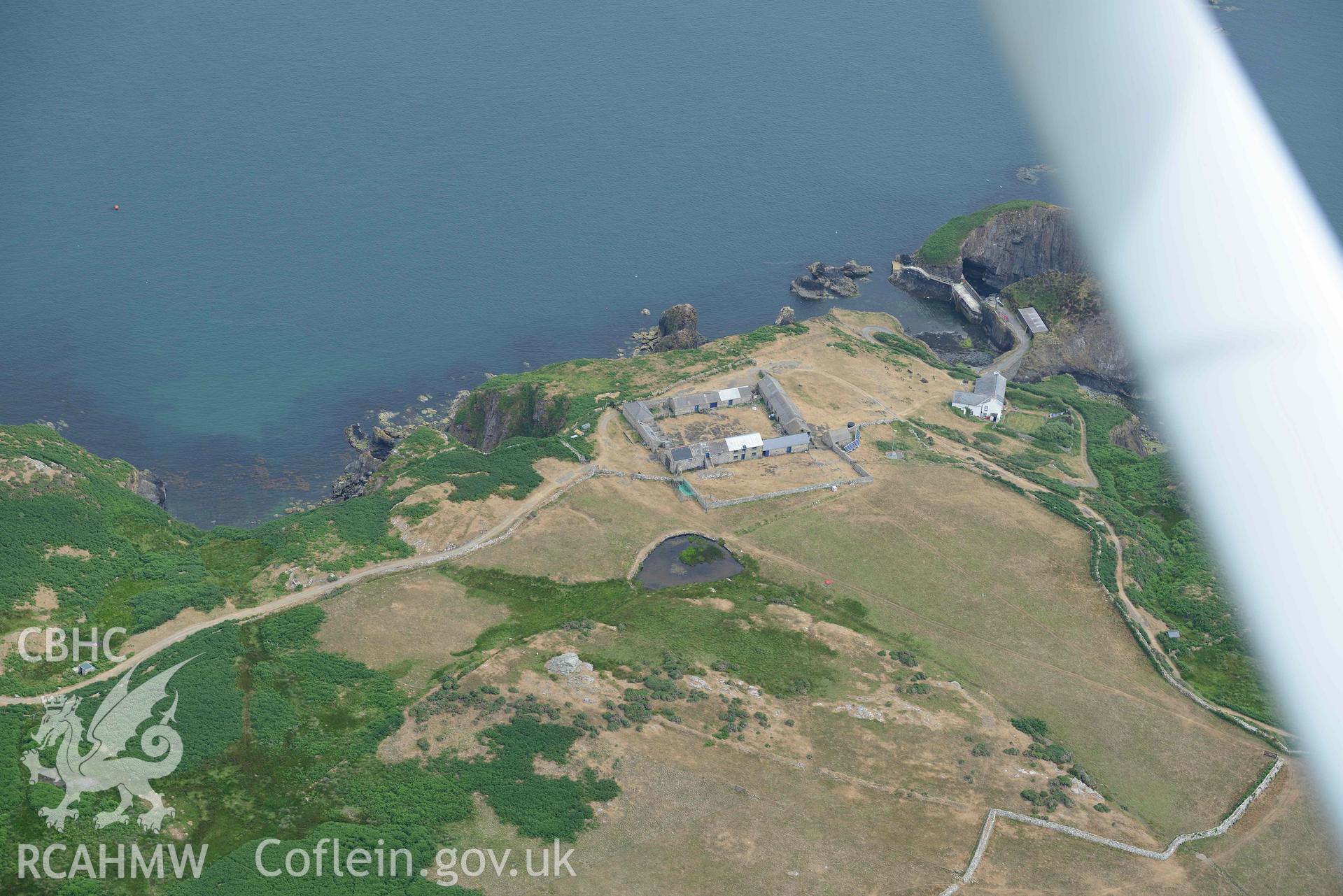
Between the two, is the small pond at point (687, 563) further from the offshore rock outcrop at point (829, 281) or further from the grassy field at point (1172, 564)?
the offshore rock outcrop at point (829, 281)

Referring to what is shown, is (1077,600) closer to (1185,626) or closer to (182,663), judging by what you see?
(1185,626)

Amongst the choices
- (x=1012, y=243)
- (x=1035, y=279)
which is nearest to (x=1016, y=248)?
(x=1012, y=243)

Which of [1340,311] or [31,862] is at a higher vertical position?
[1340,311]

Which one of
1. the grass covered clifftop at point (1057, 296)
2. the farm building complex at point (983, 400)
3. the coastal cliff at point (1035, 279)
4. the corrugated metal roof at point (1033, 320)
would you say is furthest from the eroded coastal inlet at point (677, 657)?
the grass covered clifftop at point (1057, 296)

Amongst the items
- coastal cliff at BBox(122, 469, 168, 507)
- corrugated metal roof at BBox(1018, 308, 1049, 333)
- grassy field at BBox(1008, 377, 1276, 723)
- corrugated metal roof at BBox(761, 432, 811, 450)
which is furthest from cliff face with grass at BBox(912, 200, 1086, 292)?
coastal cliff at BBox(122, 469, 168, 507)

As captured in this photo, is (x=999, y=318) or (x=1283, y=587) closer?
(x=1283, y=587)

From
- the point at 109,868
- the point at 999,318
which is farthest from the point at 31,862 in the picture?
the point at 999,318

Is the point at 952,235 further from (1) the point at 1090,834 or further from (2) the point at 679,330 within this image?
(1) the point at 1090,834

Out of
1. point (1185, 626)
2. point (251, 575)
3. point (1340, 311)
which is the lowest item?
point (1185, 626)
